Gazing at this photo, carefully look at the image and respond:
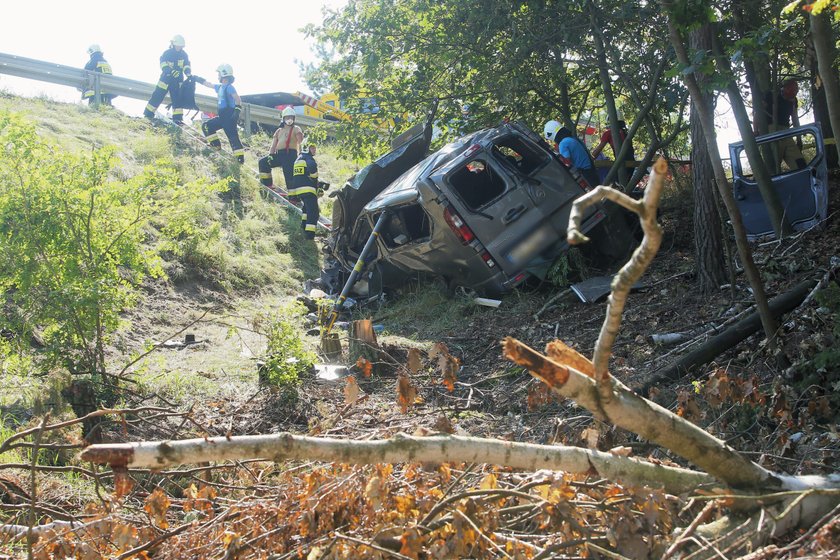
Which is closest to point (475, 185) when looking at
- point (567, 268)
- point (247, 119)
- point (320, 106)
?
point (567, 268)

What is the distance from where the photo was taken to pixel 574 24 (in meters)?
10.1

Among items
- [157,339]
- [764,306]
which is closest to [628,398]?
[764,306]

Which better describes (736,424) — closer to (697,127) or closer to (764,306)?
(764,306)

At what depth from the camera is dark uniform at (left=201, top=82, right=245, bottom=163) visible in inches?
623

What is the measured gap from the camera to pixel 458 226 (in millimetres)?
8617

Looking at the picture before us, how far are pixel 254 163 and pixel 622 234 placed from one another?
Answer: 10.0 metres

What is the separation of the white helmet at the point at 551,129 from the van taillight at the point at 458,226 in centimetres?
287

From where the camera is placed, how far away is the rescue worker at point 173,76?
15727 millimetres

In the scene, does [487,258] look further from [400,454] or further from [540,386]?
[400,454]

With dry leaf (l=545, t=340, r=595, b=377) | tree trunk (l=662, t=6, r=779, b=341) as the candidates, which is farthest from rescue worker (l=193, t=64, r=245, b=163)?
dry leaf (l=545, t=340, r=595, b=377)

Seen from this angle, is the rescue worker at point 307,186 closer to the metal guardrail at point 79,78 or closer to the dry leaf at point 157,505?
the metal guardrail at point 79,78

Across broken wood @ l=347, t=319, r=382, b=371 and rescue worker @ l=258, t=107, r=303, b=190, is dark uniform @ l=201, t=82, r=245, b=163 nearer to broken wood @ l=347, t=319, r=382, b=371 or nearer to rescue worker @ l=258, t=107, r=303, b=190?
rescue worker @ l=258, t=107, r=303, b=190

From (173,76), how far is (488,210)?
9.74 m

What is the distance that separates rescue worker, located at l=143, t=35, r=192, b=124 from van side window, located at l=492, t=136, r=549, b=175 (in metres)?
8.86
